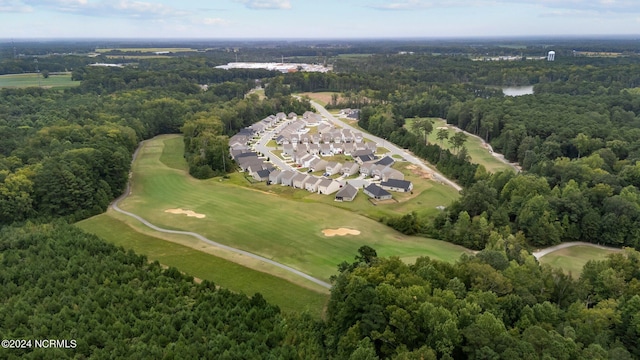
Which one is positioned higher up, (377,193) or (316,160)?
(316,160)

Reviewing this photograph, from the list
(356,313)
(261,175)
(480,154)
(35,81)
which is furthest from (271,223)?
(35,81)

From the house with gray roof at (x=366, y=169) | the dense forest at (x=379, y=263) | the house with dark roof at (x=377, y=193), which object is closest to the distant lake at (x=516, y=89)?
the dense forest at (x=379, y=263)

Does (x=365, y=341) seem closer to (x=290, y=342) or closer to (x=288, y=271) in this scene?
(x=290, y=342)

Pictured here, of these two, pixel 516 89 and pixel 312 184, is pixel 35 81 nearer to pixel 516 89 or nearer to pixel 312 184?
pixel 312 184

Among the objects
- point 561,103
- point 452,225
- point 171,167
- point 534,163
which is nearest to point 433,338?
point 452,225

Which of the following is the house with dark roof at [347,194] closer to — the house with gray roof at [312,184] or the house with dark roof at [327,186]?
the house with dark roof at [327,186]

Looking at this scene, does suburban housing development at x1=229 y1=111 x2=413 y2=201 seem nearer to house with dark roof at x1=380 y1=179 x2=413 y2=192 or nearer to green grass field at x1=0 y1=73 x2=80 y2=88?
house with dark roof at x1=380 y1=179 x2=413 y2=192
